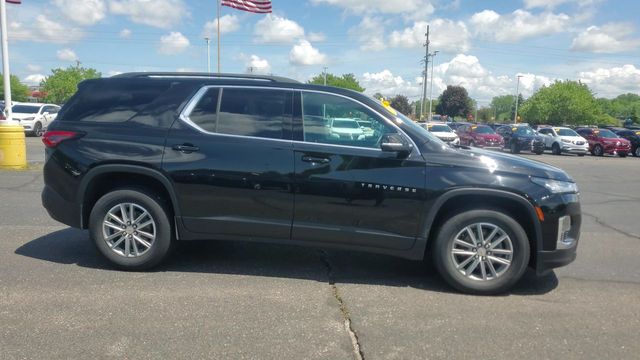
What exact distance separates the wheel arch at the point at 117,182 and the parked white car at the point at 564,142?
28356 millimetres

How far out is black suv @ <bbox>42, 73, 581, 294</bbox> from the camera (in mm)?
4410

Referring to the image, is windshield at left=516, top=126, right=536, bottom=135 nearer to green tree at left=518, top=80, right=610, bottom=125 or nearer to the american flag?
the american flag

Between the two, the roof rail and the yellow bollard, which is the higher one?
the roof rail

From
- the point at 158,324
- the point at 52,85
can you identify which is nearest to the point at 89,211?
the point at 158,324

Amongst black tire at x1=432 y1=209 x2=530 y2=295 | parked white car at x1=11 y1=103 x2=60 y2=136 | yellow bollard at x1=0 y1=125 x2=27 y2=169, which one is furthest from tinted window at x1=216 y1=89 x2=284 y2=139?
parked white car at x1=11 y1=103 x2=60 y2=136

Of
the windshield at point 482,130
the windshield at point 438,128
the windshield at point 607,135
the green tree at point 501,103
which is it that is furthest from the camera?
the green tree at point 501,103

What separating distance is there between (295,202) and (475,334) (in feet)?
6.08

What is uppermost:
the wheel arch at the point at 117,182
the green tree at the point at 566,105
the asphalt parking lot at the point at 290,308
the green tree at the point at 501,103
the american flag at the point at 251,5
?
the green tree at the point at 501,103

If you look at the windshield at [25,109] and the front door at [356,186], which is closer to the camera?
the front door at [356,186]

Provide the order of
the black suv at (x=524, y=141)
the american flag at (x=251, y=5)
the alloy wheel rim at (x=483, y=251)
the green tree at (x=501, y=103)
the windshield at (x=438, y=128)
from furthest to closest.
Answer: the green tree at (x=501, y=103) → the windshield at (x=438, y=128) → the black suv at (x=524, y=141) → the american flag at (x=251, y=5) → the alloy wheel rim at (x=483, y=251)

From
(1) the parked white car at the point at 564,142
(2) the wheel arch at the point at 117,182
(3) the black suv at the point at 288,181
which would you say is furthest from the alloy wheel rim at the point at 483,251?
(1) the parked white car at the point at 564,142

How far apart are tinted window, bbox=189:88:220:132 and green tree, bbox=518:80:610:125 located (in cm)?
7171

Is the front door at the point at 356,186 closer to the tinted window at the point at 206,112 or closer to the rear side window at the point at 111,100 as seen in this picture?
the tinted window at the point at 206,112

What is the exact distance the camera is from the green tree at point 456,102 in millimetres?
92188
